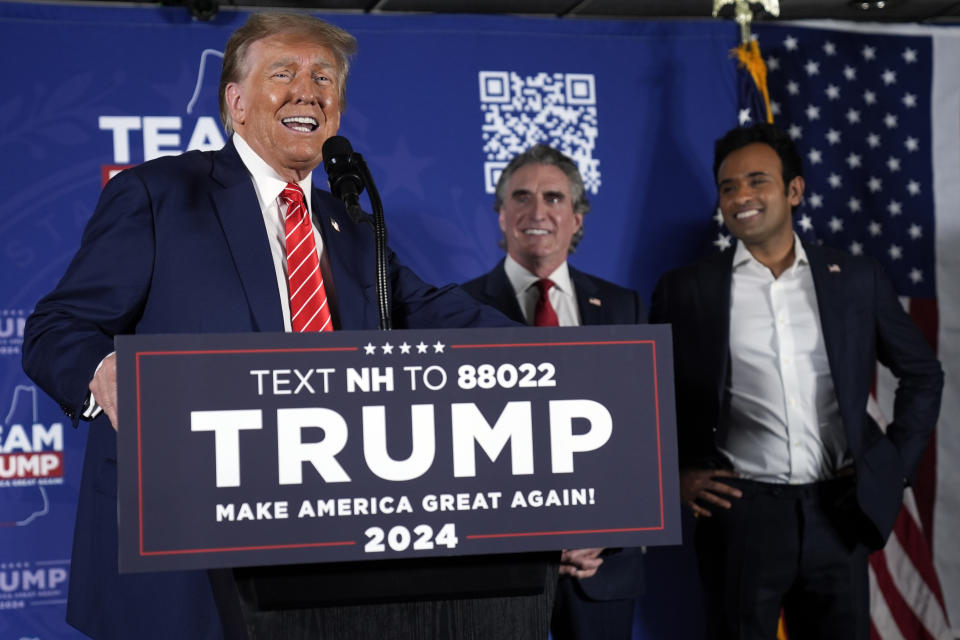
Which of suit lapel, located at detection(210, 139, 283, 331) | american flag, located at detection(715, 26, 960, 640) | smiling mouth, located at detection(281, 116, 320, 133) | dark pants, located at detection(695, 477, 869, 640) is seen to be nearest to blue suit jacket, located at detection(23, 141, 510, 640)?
suit lapel, located at detection(210, 139, 283, 331)

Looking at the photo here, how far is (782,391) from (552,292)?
2.41ft

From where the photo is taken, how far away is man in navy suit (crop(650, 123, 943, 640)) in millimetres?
2996

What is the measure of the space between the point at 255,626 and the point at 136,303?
2.06 ft

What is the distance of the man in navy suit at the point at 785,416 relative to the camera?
118 inches

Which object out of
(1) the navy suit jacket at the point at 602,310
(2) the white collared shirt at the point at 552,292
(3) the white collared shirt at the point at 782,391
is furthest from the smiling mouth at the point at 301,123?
(3) the white collared shirt at the point at 782,391

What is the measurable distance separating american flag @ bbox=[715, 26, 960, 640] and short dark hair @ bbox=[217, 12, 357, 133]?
7.44ft

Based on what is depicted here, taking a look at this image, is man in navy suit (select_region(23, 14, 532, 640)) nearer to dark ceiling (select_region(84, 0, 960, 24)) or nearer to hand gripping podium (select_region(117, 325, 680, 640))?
hand gripping podium (select_region(117, 325, 680, 640))

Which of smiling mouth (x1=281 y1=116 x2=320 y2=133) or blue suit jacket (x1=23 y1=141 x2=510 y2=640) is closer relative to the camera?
blue suit jacket (x1=23 y1=141 x2=510 y2=640)

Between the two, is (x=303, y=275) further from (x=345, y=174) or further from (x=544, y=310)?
(x=544, y=310)

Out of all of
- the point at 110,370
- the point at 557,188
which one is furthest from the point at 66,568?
the point at 110,370

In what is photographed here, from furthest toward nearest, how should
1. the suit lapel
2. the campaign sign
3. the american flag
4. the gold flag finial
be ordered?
the american flag < the gold flag finial < the suit lapel < the campaign sign

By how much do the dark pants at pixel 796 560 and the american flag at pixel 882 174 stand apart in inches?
32.6

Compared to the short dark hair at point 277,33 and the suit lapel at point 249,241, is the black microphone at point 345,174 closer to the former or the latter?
the suit lapel at point 249,241

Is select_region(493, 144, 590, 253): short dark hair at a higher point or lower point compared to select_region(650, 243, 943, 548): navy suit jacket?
higher
